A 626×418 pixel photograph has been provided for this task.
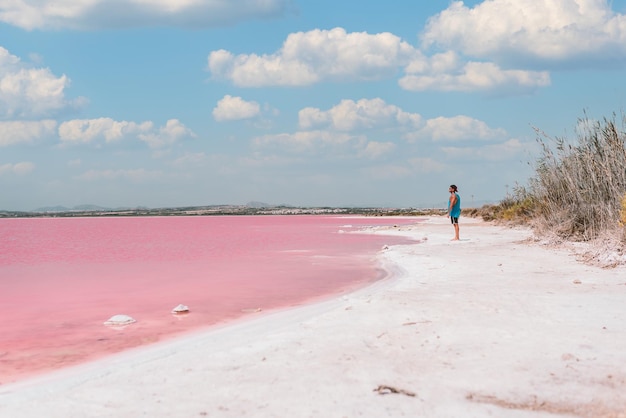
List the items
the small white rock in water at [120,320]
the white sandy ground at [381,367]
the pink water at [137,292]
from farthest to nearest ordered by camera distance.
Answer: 1. the small white rock in water at [120,320]
2. the pink water at [137,292]
3. the white sandy ground at [381,367]

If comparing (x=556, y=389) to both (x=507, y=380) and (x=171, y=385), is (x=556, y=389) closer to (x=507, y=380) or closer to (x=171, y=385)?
(x=507, y=380)

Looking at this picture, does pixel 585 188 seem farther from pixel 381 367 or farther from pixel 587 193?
pixel 381 367

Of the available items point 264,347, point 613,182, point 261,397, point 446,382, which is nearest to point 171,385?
point 261,397

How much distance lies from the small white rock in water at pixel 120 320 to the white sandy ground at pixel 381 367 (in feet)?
4.96

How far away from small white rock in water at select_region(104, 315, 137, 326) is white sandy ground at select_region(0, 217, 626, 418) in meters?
1.51

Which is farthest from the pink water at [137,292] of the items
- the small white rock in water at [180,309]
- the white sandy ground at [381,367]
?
the white sandy ground at [381,367]

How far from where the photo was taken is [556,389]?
157 inches

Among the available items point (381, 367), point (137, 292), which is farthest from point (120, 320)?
point (381, 367)

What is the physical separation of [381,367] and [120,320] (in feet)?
14.5

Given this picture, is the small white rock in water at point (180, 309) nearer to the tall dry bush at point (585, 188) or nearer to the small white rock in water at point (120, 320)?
the small white rock in water at point (120, 320)

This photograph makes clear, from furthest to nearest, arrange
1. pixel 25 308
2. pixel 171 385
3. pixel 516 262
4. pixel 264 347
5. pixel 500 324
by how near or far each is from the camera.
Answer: pixel 516 262 → pixel 25 308 → pixel 500 324 → pixel 264 347 → pixel 171 385

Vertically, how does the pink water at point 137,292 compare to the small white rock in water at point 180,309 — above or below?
below

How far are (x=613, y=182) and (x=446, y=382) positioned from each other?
1131 cm

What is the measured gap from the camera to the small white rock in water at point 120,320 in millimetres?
7585
